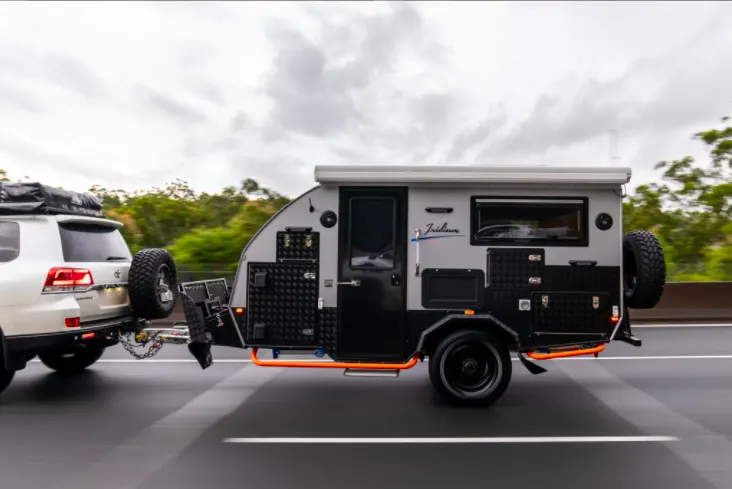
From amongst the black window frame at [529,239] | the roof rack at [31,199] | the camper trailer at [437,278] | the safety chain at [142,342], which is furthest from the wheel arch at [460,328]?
the roof rack at [31,199]

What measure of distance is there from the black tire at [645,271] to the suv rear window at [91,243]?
5902 millimetres

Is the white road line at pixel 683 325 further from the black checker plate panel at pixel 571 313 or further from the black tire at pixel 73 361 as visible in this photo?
the black tire at pixel 73 361

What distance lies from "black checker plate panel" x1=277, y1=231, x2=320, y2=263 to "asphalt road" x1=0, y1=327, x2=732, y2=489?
1.61 metres

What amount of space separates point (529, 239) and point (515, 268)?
35 centimetres

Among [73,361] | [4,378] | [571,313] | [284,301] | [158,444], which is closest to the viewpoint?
[158,444]

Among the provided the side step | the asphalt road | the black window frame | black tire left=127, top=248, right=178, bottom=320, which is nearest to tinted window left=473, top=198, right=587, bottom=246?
the black window frame

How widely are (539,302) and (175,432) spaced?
3852 millimetres

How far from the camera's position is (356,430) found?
5.59 m

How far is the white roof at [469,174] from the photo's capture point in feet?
19.9

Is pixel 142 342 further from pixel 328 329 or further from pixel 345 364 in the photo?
pixel 345 364

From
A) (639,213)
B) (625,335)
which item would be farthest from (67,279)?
(639,213)

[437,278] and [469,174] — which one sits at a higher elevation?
[469,174]

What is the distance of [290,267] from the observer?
20.8 ft

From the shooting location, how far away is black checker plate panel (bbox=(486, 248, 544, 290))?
20.4ft
